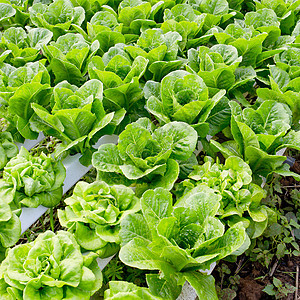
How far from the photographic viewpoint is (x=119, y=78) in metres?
1.87

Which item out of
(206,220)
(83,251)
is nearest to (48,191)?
(83,251)

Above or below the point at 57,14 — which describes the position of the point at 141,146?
below

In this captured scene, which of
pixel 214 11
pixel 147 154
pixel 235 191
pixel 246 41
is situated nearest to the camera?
pixel 235 191

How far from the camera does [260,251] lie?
2.31 metres

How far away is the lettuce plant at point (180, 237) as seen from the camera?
1.26 m

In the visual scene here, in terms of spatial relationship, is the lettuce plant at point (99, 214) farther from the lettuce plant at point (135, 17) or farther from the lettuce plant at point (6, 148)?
the lettuce plant at point (135, 17)

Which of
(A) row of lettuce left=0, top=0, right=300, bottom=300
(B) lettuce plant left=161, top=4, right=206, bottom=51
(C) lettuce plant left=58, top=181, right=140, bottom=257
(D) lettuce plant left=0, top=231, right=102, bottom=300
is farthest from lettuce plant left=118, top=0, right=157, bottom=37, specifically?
(D) lettuce plant left=0, top=231, right=102, bottom=300

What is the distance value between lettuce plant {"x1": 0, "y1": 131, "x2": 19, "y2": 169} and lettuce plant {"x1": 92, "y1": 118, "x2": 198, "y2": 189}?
0.53 m

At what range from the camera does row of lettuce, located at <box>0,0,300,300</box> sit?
1.29m

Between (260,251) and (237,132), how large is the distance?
100 cm

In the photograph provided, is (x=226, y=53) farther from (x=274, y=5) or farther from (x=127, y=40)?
(x=274, y=5)

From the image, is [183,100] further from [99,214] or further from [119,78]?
[99,214]

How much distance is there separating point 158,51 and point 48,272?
142 centimetres

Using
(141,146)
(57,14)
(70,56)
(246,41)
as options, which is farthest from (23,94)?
(246,41)
